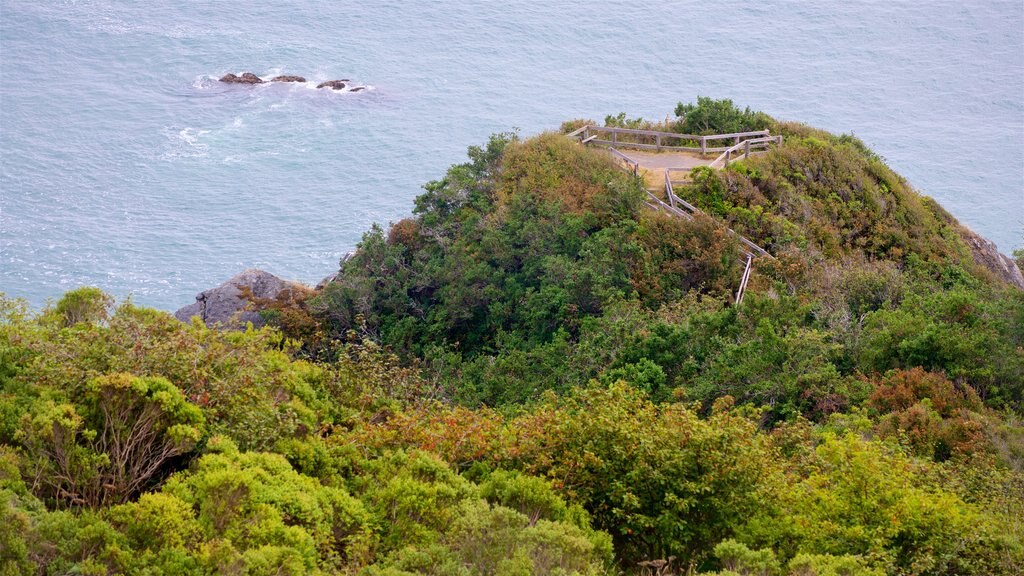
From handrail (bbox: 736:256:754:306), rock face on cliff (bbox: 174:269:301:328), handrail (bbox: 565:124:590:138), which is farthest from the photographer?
handrail (bbox: 565:124:590:138)

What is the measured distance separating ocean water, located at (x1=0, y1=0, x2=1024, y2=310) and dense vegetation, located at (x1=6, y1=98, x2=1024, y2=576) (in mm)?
18120

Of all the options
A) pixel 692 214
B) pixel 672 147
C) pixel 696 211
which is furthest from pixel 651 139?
pixel 696 211

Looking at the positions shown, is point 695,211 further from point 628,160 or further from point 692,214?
point 628,160

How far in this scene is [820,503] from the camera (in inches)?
559

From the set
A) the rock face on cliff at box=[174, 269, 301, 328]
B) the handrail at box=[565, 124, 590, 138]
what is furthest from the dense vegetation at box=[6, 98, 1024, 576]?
the handrail at box=[565, 124, 590, 138]

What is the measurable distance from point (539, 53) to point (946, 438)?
54609mm

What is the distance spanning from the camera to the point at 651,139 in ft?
120

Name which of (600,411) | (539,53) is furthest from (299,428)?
(539,53)

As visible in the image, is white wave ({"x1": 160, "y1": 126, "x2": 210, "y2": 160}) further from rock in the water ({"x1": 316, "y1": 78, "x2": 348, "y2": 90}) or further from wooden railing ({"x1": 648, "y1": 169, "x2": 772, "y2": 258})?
wooden railing ({"x1": 648, "y1": 169, "x2": 772, "y2": 258})

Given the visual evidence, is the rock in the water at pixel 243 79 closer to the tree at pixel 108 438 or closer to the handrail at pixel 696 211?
the handrail at pixel 696 211

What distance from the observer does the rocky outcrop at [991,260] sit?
35781 mm

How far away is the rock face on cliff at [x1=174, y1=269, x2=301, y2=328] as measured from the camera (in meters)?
33.9

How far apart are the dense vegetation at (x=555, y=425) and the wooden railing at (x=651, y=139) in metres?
5.75

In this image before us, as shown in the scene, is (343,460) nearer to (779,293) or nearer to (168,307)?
(779,293)
